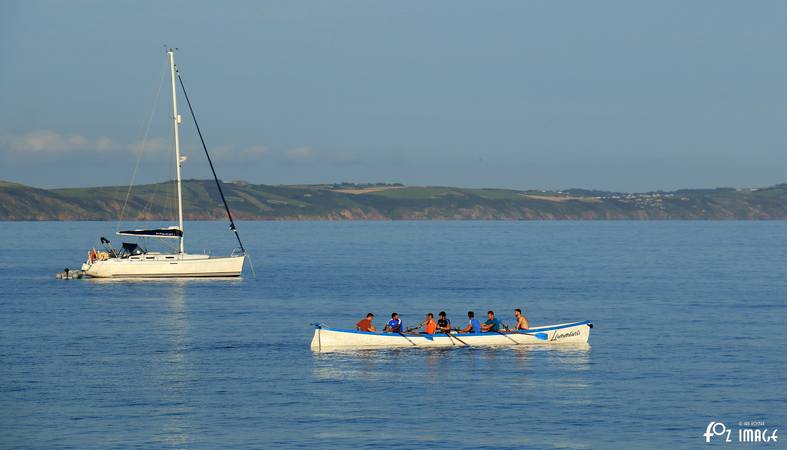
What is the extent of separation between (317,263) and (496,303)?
60573 millimetres

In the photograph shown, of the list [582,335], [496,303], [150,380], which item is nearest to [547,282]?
[496,303]

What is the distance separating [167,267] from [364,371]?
174 ft

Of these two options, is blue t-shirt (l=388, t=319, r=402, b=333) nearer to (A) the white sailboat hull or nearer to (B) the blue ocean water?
(B) the blue ocean water

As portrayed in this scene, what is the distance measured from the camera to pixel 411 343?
191 feet

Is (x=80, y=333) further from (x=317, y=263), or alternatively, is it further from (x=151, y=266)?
(x=317, y=263)

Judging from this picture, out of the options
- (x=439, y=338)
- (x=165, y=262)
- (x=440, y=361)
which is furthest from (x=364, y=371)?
(x=165, y=262)

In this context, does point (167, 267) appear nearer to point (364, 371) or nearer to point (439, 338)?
point (439, 338)

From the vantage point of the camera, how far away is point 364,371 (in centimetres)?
5147

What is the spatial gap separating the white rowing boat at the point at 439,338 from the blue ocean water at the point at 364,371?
62 centimetres

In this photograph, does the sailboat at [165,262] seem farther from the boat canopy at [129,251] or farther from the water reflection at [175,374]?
the water reflection at [175,374]

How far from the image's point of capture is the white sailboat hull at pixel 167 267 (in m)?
101

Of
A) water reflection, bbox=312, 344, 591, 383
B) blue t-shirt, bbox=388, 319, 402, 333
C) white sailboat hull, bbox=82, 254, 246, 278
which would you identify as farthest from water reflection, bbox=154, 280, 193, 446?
white sailboat hull, bbox=82, 254, 246, 278

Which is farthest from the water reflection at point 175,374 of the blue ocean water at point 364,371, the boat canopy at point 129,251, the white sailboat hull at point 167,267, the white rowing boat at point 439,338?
the boat canopy at point 129,251

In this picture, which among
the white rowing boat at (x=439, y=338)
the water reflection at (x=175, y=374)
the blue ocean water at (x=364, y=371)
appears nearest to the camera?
the blue ocean water at (x=364, y=371)
